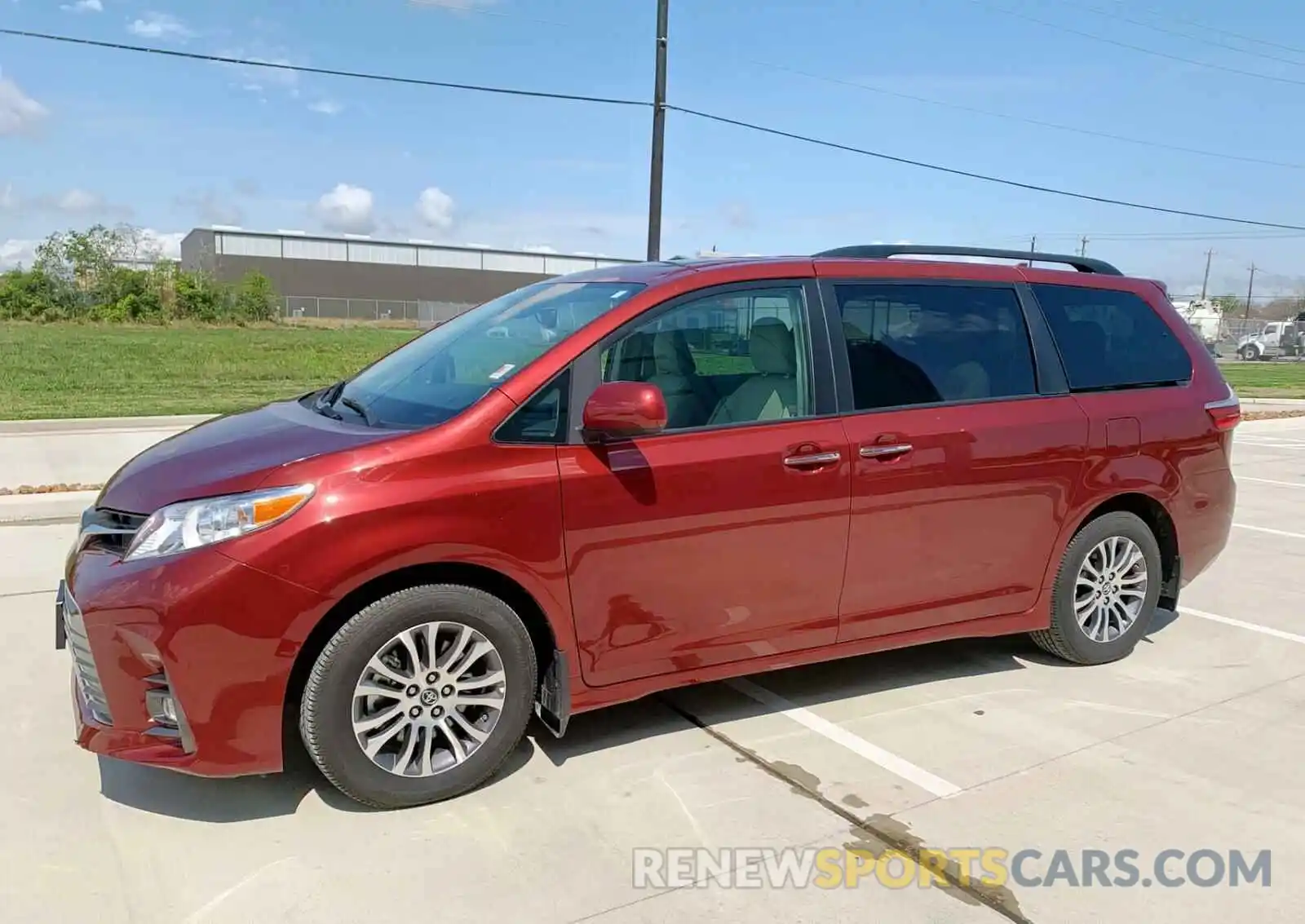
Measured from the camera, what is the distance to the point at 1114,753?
389 centimetres

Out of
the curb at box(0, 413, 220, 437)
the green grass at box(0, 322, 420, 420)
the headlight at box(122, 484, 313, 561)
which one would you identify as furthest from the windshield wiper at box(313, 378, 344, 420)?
the curb at box(0, 413, 220, 437)

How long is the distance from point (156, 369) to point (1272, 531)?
20.3m

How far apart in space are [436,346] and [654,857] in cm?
229

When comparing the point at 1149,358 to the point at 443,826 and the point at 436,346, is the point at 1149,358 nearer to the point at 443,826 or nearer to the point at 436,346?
the point at 436,346

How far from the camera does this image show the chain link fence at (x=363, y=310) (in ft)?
226

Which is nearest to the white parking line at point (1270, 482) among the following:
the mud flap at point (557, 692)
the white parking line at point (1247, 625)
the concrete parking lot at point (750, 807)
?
the white parking line at point (1247, 625)

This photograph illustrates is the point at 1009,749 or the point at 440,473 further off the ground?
the point at 440,473

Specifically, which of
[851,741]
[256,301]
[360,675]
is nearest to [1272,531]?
[851,741]

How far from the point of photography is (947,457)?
415 cm

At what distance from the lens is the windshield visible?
3.61 meters

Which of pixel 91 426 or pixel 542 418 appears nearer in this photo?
pixel 542 418

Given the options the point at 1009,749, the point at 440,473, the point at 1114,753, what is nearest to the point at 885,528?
the point at 1009,749

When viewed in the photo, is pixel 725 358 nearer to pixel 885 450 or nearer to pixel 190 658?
pixel 885 450

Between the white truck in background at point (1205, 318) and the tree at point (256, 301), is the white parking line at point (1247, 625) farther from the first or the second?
the white truck in background at point (1205, 318)
